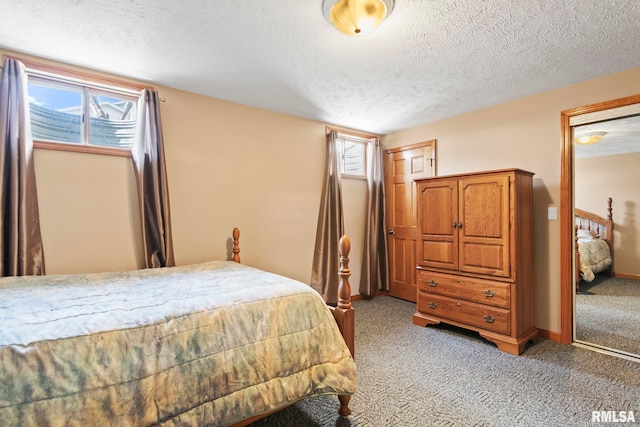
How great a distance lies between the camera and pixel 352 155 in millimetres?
4344

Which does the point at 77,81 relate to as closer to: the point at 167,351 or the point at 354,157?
the point at 167,351

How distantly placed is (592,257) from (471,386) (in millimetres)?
3014

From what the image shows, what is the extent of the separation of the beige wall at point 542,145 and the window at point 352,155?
146 centimetres

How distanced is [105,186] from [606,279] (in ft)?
18.4

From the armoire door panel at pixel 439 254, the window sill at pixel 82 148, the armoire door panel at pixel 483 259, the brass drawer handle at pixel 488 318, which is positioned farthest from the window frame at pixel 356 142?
the window sill at pixel 82 148

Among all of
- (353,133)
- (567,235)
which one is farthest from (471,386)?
(353,133)

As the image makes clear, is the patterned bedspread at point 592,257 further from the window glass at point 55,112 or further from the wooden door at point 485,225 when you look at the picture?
the window glass at point 55,112

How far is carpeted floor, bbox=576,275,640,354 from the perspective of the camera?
108 inches

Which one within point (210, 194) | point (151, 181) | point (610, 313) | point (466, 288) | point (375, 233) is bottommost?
point (610, 313)

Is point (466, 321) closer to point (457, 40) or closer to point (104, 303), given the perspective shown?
point (457, 40)

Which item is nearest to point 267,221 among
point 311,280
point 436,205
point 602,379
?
point 311,280

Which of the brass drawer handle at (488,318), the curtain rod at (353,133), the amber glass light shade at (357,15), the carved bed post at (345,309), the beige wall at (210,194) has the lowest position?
the brass drawer handle at (488,318)

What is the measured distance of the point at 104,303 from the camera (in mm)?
1523

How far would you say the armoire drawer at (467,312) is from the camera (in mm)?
2664
